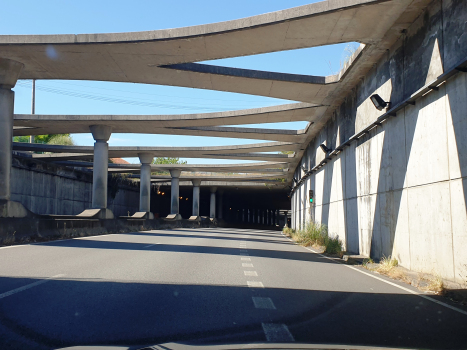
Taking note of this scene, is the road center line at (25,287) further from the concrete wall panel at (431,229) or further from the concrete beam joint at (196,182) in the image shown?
the concrete beam joint at (196,182)

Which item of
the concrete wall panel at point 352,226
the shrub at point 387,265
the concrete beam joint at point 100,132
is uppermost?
the concrete beam joint at point 100,132

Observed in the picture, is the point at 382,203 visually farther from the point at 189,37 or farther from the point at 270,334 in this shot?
the point at 270,334

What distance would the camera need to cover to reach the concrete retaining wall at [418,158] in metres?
10.0

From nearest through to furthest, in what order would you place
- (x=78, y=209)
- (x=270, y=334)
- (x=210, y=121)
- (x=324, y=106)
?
1. (x=270, y=334)
2. (x=324, y=106)
3. (x=210, y=121)
4. (x=78, y=209)

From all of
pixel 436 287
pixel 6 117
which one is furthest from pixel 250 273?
pixel 6 117

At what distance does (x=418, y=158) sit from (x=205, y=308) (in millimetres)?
7341

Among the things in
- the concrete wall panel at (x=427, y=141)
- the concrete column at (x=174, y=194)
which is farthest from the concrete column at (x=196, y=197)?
the concrete wall panel at (x=427, y=141)

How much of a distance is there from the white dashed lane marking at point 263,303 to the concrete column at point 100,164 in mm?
28179

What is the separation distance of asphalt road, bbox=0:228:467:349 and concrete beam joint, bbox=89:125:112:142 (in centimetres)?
2283

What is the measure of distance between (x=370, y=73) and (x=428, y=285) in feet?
31.1

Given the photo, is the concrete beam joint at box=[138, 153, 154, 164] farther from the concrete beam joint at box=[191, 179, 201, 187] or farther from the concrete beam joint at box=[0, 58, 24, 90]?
the concrete beam joint at box=[0, 58, 24, 90]

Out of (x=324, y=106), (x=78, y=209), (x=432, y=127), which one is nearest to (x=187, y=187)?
(x=78, y=209)

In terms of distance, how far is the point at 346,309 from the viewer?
7.48 meters

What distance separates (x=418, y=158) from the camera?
470 inches
